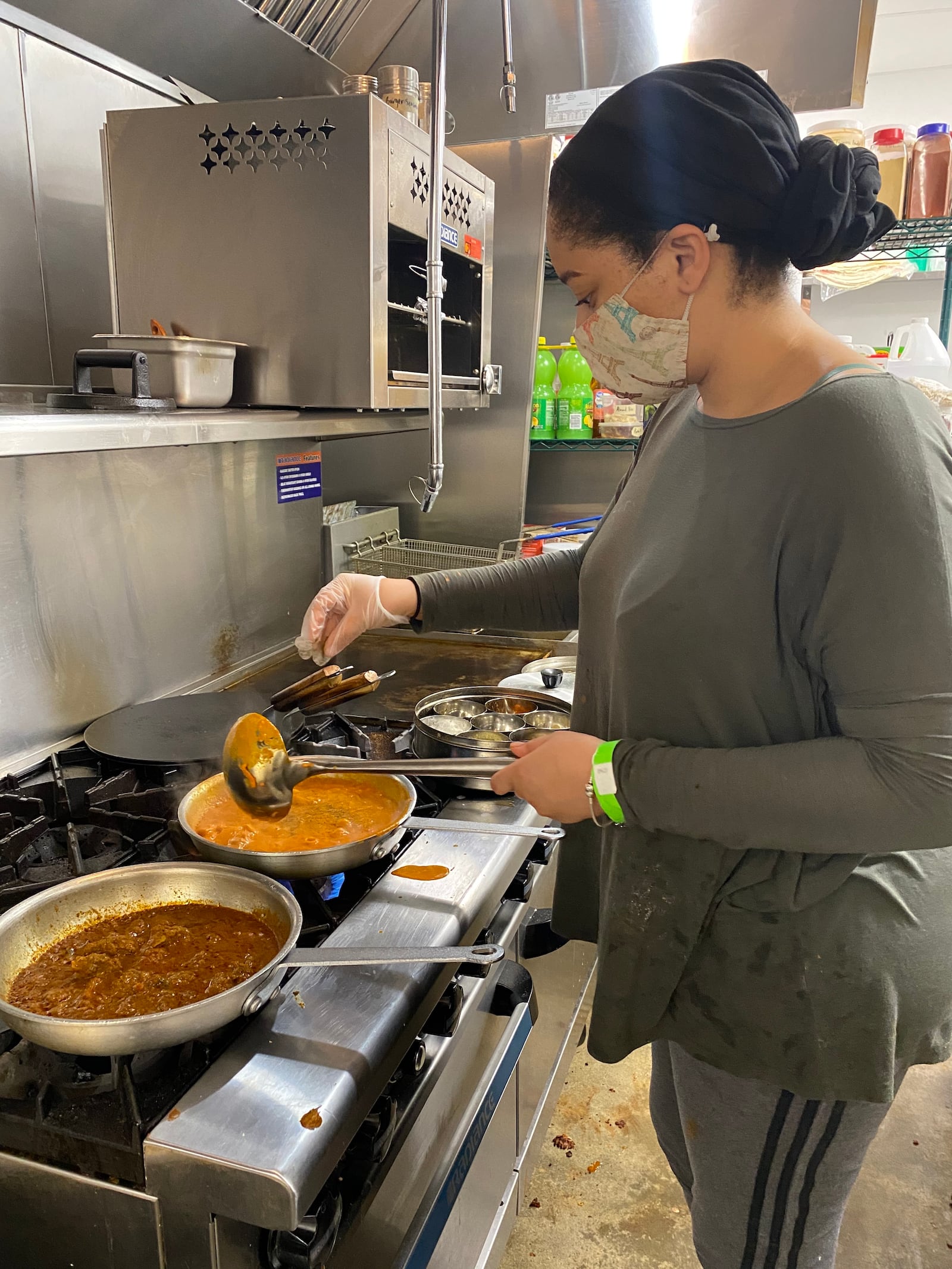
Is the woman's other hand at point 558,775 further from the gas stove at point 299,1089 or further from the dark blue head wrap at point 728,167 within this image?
the dark blue head wrap at point 728,167

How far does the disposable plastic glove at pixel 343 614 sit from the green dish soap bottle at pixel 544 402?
5.14ft

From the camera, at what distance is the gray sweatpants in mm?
935

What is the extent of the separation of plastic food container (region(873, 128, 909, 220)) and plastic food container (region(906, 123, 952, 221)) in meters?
0.03

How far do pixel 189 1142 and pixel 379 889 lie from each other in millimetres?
416

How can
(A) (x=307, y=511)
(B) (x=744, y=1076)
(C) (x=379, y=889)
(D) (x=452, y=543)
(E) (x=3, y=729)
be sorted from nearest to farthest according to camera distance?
(B) (x=744, y=1076) < (C) (x=379, y=889) < (E) (x=3, y=729) < (A) (x=307, y=511) < (D) (x=452, y=543)

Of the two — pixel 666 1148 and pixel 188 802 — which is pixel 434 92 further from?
pixel 666 1148

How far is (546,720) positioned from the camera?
1598mm

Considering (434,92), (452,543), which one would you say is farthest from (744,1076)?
(452,543)

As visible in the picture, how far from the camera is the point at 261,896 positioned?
0.97 m

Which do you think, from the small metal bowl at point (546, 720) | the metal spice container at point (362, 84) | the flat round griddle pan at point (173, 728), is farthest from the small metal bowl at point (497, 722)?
the metal spice container at point (362, 84)

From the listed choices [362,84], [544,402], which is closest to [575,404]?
[544,402]

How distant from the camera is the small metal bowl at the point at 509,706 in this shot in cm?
164

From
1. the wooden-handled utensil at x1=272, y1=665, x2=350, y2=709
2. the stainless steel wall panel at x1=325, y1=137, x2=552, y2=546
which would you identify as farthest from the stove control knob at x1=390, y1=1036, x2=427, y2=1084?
the stainless steel wall panel at x1=325, y1=137, x2=552, y2=546

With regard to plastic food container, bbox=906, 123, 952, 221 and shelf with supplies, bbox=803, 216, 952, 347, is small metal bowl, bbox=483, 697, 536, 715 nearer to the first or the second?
shelf with supplies, bbox=803, 216, 952, 347
